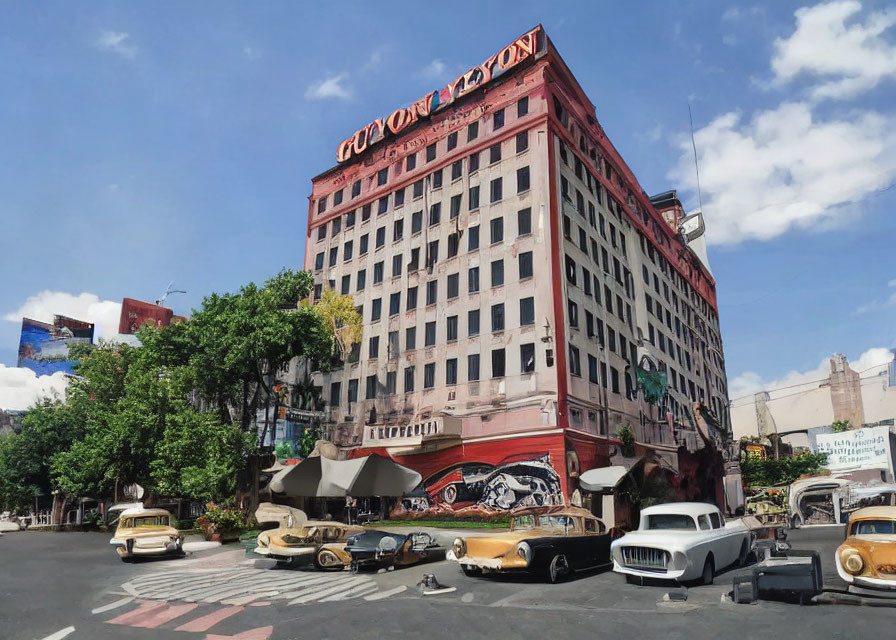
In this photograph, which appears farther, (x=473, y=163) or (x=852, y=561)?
(x=473, y=163)

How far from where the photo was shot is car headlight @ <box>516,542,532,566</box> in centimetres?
1500

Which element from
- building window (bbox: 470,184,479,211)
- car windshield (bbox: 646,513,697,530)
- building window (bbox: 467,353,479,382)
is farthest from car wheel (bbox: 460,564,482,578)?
building window (bbox: 470,184,479,211)

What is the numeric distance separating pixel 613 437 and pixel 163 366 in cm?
2703

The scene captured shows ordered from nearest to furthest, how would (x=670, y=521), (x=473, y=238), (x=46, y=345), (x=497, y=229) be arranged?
(x=670, y=521) → (x=497, y=229) → (x=473, y=238) → (x=46, y=345)

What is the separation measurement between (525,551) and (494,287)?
23.3m

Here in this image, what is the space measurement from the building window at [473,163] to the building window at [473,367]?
12.2 m

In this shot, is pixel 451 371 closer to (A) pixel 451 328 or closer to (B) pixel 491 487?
(A) pixel 451 328

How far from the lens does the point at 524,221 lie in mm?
36906

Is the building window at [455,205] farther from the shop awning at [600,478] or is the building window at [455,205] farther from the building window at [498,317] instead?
the shop awning at [600,478]

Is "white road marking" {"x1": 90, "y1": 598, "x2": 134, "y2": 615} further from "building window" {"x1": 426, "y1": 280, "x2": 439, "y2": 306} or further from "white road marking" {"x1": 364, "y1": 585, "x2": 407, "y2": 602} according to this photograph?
"building window" {"x1": 426, "y1": 280, "x2": 439, "y2": 306}

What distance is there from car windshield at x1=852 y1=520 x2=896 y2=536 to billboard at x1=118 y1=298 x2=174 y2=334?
81.7m

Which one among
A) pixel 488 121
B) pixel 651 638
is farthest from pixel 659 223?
pixel 651 638

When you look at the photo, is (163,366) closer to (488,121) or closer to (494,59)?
(488,121)

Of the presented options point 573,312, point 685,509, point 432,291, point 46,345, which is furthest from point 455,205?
point 46,345
